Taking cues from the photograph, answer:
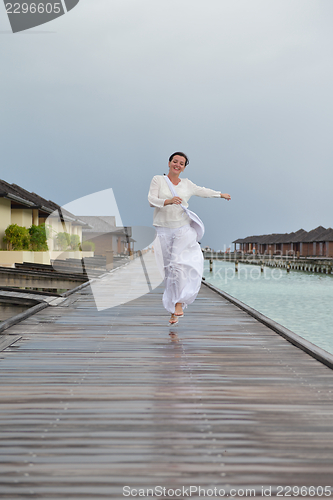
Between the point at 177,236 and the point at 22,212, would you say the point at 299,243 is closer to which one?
the point at 22,212

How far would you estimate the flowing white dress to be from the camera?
537 cm

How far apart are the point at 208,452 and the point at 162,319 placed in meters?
4.63

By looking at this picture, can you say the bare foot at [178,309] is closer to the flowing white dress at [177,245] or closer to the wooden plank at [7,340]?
the flowing white dress at [177,245]

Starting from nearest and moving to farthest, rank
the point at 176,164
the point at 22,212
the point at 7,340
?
1. the point at 7,340
2. the point at 176,164
3. the point at 22,212

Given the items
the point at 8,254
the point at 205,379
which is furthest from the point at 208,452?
the point at 8,254

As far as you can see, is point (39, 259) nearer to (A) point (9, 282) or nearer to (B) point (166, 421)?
(A) point (9, 282)

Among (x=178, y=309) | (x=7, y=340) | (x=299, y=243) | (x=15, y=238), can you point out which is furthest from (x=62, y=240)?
(x=299, y=243)

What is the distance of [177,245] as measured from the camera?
Result: 5.41 metres

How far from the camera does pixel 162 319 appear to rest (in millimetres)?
6977

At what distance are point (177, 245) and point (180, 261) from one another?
0.65 feet

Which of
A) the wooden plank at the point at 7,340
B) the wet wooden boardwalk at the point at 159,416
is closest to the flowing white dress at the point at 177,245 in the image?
the wet wooden boardwalk at the point at 159,416

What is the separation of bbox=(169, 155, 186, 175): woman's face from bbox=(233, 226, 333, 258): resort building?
2148 inches

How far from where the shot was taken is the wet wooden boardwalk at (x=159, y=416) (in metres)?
2.12

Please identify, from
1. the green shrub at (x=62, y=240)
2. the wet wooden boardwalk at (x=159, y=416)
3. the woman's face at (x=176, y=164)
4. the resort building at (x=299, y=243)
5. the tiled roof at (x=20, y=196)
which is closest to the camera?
the wet wooden boardwalk at (x=159, y=416)
